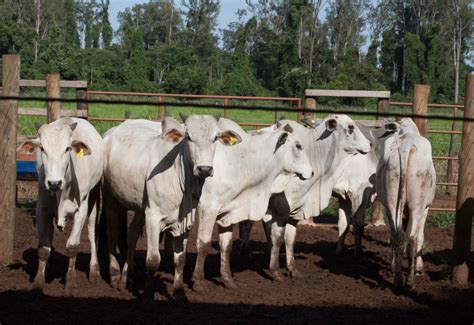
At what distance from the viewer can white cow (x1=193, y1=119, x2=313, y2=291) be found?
26.1 ft

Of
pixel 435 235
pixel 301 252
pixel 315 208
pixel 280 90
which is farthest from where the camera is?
pixel 280 90

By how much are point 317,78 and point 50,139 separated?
45.4 m

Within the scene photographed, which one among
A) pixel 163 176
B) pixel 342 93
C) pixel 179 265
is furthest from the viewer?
pixel 342 93

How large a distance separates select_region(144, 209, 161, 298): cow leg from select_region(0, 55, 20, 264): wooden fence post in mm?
2216

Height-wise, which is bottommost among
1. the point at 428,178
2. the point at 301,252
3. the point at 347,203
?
the point at 301,252

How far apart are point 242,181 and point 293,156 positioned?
2.40 ft

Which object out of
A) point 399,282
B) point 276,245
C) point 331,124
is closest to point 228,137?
point 276,245

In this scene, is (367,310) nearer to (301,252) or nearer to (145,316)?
(145,316)

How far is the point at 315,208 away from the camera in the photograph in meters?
9.47

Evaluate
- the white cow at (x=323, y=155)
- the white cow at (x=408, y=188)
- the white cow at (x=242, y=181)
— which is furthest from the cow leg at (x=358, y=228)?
the white cow at (x=408, y=188)

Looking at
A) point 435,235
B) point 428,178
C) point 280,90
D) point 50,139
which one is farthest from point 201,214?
point 280,90

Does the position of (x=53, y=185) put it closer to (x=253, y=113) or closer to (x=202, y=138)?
(x=202, y=138)

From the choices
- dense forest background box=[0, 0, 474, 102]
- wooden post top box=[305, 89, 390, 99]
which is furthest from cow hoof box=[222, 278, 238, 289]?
dense forest background box=[0, 0, 474, 102]

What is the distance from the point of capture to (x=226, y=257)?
8312 millimetres
